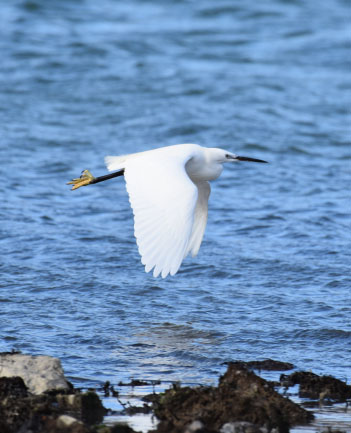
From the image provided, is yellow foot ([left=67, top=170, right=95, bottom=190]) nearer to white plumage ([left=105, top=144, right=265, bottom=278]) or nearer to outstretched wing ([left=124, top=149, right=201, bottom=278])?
white plumage ([left=105, top=144, right=265, bottom=278])

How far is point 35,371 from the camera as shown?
455 centimetres

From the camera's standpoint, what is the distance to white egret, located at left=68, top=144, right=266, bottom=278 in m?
4.84

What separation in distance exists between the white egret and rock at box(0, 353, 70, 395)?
0.72 m

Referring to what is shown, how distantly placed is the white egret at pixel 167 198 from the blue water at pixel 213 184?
0.71 metres

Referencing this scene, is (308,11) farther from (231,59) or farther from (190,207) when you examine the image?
(190,207)

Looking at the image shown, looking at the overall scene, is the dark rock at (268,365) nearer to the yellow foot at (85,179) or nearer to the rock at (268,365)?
the rock at (268,365)

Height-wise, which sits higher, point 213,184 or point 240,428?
point 213,184

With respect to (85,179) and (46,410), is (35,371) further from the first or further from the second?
(85,179)

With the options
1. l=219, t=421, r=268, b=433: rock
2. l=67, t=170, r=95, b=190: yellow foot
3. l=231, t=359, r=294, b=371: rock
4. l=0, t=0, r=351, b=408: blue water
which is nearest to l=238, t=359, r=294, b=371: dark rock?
l=231, t=359, r=294, b=371: rock

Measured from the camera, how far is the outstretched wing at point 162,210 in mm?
4812

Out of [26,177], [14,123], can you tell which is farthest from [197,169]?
[14,123]

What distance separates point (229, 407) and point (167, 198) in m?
1.43

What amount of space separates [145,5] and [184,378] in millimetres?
17400

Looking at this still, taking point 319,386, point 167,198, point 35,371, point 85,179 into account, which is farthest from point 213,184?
point 35,371
